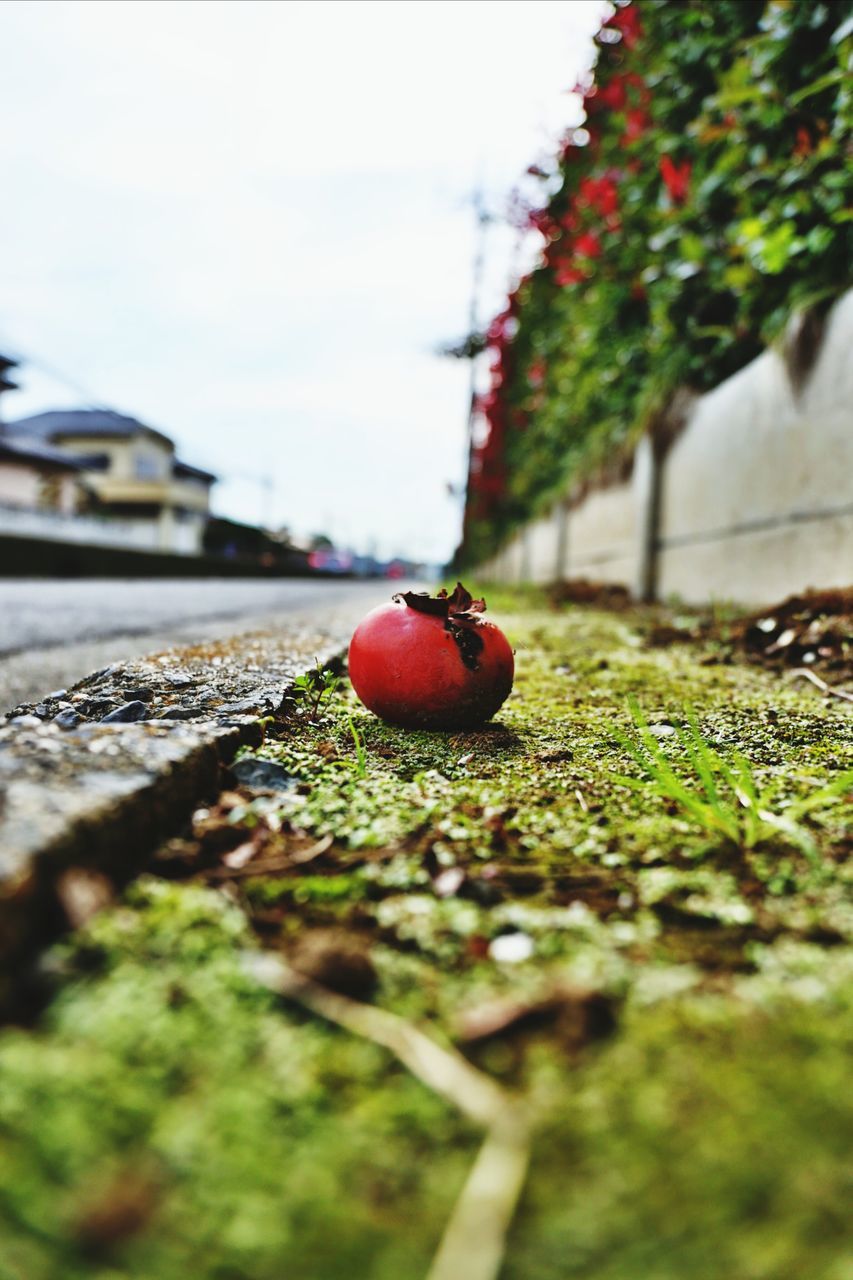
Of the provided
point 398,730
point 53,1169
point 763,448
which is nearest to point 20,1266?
point 53,1169

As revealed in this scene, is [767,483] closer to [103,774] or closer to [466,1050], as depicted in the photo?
[103,774]

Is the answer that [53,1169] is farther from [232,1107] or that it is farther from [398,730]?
[398,730]

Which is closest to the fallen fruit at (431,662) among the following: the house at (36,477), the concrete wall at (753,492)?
the concrete wall at (753,492)

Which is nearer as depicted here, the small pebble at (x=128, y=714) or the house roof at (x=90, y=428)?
the small pebble at (x=128, y=714)

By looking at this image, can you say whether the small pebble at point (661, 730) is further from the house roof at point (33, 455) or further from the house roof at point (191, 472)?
the house roof at point (191, 472)

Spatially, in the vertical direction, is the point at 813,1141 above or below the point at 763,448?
below

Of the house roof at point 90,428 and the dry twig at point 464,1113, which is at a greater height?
the house roof at point 90,428
